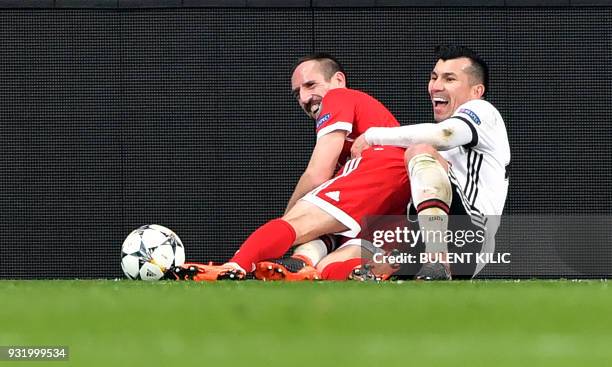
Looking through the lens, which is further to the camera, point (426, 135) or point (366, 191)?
point (366, 191)

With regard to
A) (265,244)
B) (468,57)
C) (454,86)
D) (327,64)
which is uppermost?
(327,64)

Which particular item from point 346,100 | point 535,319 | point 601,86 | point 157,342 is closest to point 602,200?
point 601,86

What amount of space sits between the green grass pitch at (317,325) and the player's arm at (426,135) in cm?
114

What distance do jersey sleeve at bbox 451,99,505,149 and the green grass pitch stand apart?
1.30 metres

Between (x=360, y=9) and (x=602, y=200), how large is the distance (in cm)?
210

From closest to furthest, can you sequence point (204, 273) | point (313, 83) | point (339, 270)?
point (204, 273), point (339, 270), point (313, 83)

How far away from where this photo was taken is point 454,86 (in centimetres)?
495

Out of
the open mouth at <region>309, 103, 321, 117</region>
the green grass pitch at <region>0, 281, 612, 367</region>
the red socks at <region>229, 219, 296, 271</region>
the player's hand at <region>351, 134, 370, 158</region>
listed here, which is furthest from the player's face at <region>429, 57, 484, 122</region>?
the green grass pitch at <region>0, 281, 612, 367</region>

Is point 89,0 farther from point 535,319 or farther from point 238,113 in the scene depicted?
point 535,319

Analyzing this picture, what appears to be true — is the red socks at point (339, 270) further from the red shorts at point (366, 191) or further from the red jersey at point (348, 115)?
the red jersey at point (348, 115)

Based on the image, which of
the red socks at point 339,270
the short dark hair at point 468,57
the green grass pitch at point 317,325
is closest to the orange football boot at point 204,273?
the red socks at point 339,270

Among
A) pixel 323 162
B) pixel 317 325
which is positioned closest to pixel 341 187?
pixel 323 162

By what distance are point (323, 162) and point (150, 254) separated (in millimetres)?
869

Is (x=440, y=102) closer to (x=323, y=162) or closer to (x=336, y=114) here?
(x=336, y=114)
